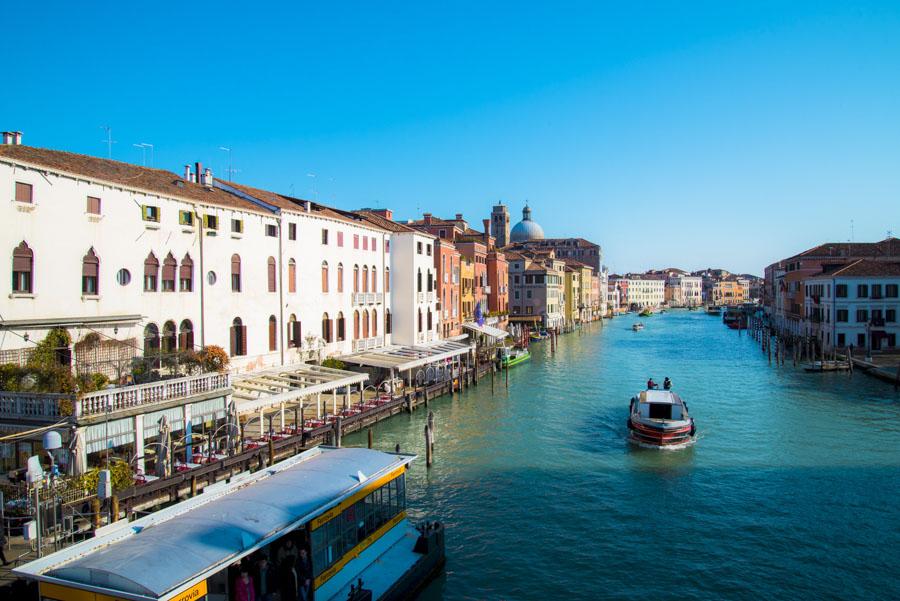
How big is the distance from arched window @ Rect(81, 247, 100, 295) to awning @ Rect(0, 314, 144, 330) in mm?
719

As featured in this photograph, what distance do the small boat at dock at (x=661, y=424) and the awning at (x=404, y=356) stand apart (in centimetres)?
988

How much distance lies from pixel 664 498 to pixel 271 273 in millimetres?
15306

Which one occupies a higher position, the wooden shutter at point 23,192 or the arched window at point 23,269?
the wooden shutter at point 23,192

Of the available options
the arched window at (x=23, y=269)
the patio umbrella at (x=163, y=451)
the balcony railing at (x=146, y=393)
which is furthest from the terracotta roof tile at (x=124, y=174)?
the patio umbrella at (x=163, y=451)

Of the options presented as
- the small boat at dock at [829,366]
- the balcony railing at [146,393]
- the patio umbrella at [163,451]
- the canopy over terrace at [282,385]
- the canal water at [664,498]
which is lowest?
the canal water at [664,498]

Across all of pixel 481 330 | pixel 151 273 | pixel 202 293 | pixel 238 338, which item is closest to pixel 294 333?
pixel 238 338

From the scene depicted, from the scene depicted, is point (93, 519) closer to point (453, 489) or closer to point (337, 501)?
point (337, 501)

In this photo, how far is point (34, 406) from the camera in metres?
13.0

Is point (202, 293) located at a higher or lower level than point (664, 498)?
higher

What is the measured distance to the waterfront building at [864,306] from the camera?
4331 cm

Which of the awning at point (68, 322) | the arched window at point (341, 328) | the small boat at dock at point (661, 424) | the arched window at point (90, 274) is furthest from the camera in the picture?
the arched window at point (341, 328)

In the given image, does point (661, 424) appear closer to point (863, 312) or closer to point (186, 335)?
point (186, 335)

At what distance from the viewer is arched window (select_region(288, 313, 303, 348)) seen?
25453 mm

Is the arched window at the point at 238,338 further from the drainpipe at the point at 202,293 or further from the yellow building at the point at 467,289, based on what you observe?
the yellow building at the point at 467,289
